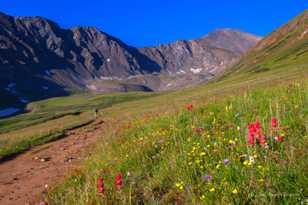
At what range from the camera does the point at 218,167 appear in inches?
192

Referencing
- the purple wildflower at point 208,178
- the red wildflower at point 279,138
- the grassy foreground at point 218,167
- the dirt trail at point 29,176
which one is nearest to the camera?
the grassy foreground at point 218,167

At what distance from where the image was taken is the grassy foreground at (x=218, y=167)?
407 cm

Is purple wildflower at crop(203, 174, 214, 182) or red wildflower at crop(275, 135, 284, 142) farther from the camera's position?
red wildflower at crop(275, 135, 284, 142)

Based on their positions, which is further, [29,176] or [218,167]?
[29,176]

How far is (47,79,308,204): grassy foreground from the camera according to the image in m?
4.07

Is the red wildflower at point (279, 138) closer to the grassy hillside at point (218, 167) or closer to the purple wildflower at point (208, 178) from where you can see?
the grassy hillside at point (218, 167)

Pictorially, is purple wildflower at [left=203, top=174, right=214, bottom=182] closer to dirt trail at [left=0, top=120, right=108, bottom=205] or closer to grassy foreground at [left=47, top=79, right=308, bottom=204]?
grassy foreground at [left=47, top=79, right=308, bottom=204]

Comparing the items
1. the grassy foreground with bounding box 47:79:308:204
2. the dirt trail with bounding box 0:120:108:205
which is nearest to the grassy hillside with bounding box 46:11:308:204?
the grassy foreground with bounding box 47:79:308:204

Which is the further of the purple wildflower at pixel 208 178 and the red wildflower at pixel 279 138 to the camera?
the red wildflower at pixel 279 138

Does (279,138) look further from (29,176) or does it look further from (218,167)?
(29,176)

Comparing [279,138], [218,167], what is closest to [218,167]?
[218,167]

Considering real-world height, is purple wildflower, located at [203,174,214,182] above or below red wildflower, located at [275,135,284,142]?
below

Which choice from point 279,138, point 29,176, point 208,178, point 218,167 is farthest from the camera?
point 29,176

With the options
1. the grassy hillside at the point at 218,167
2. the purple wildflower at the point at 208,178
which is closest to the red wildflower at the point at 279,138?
the grassy hillside at the point at 218,167
